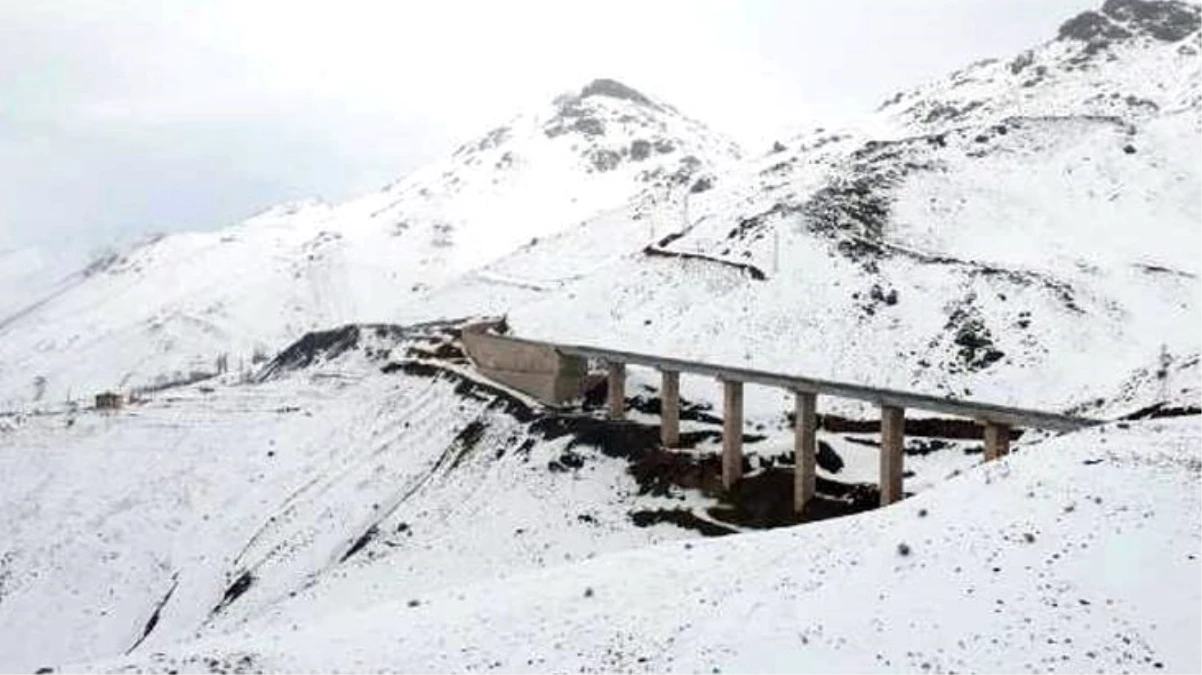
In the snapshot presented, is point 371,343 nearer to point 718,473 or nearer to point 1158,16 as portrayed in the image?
point 718,473

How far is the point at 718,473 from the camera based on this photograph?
48.4 metres

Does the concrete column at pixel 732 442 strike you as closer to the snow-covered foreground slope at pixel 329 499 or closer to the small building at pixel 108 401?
the snow-covered foreground slope at pixel 329 499

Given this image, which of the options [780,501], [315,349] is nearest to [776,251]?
[780,501]

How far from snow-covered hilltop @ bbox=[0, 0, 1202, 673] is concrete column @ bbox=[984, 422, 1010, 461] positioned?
4941 mm

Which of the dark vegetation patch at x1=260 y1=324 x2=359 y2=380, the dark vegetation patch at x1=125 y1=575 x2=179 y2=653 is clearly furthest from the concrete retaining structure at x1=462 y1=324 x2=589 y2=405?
the dark vegetation patch at x1=260 y1=324 x2=359 y2=380

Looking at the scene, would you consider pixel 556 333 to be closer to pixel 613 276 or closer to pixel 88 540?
pixel 613 276

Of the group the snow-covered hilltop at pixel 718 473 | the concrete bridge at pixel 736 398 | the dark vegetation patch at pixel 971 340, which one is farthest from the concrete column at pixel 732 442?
the dark vegetation patch at pixel 971 340

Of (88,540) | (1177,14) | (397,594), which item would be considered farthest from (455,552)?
(1177,14)

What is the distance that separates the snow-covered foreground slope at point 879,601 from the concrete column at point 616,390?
29275mm

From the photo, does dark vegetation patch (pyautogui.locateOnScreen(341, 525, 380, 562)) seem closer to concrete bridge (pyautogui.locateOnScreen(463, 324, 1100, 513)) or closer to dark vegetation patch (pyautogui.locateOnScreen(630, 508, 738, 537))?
dark vegetation patch (pyautogui.locateOnScreen(630, 508, 738, 537))

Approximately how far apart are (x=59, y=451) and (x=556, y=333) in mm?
31276

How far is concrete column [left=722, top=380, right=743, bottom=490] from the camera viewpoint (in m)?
47.7

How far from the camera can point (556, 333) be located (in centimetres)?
7244

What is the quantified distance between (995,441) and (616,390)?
21260 mm
